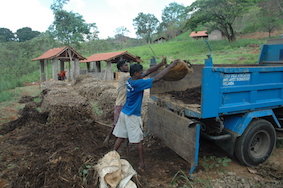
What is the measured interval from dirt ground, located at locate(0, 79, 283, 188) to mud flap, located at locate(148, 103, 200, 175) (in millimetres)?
328

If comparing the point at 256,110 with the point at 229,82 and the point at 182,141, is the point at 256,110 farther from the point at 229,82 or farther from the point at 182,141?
the point at 182,141

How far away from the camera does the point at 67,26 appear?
1040 inches

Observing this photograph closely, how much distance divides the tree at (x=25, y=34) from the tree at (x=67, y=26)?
125 ft

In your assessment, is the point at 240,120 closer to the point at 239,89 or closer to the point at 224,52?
the point at 239,89

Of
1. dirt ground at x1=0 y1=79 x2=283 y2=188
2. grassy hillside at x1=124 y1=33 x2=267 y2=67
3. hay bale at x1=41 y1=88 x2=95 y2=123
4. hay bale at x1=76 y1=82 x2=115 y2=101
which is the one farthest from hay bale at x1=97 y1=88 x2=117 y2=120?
grassy hillside at x1=124 y1=33 x2=267 y2=67

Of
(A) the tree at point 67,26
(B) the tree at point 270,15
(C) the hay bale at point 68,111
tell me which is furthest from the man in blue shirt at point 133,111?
(B) the tree at point 270,15

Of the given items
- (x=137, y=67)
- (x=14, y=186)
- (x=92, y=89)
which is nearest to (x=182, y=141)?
(x=137, y=67)

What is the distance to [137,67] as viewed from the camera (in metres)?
3.29

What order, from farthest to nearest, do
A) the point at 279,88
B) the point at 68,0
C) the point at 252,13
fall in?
1. the point at 252,13
2. the point at 68,0
3. the point at 279,88

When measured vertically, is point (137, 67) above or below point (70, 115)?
above

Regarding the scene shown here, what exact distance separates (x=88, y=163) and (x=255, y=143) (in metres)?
2.85

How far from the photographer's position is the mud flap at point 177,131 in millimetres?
3012

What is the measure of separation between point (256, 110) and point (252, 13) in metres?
34.6

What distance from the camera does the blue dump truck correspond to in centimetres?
300
